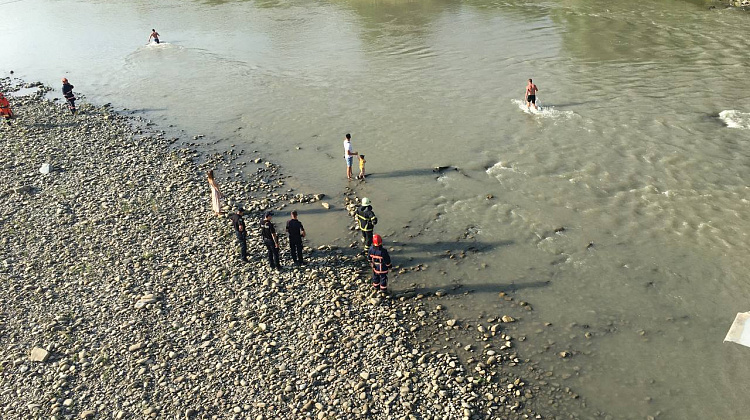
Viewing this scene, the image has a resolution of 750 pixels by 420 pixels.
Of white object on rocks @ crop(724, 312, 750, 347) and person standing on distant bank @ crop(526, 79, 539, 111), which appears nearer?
white object on rocks @ crop(724, 312, 750, 347)

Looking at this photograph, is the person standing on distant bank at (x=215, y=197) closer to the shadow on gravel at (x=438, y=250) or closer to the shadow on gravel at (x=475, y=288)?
the shadow on gravel at (x=438, y=250)

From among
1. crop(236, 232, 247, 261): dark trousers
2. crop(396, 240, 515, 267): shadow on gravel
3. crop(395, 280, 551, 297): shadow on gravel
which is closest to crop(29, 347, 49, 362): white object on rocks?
crop(236, 232, 247, 261): dark trousers

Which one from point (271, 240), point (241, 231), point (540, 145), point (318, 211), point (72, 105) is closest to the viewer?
point (271, 240)

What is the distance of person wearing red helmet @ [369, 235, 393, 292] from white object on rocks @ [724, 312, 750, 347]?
939cm

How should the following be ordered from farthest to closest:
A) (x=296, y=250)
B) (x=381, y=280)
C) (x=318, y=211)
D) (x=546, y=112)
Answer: (x=546, y=112) < (x=318, y=211) < (x=296, y=250) < (x=381, y=280)

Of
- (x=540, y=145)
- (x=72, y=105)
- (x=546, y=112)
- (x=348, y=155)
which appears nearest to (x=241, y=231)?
(x=348, y=155)

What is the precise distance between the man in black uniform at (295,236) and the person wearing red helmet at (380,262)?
2680 mm

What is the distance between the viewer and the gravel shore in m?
12.4

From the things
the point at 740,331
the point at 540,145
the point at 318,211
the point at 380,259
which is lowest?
the point at 740,331

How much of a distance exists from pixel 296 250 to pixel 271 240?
1.22m

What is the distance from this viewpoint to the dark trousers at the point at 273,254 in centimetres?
1638

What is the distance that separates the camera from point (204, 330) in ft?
48.0

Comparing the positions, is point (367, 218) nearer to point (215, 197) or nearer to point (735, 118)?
point (215, 197)

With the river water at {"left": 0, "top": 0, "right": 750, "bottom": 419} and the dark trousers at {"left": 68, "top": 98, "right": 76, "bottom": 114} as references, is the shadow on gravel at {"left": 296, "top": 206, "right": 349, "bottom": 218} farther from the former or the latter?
the dark trousers at {"left": 68, "top": 98, "right": 76, "bottom": 114}
